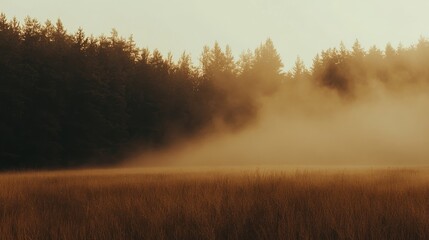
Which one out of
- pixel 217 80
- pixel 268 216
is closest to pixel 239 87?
pixel 217 80

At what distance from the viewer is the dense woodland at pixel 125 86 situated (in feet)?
110

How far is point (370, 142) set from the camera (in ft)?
157

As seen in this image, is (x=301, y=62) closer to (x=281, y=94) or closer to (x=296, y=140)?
(x=281, y=94)

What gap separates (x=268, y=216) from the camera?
4.79 meters

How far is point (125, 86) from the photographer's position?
44406 mm

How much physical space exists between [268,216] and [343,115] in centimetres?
5214

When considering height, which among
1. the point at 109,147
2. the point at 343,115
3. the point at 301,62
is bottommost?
the point at 109,147

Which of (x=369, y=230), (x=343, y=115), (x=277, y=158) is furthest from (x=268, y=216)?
(x=343, y=115)

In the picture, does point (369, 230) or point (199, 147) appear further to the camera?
point (199, 147)

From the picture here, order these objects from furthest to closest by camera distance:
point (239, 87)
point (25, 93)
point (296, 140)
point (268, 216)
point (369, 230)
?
point (239, 87), point (296, 140), point (25, 93), point (268, 216), point (369, 230)

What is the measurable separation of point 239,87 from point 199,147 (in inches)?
500

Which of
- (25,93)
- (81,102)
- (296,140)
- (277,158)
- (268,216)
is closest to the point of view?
(268,216)

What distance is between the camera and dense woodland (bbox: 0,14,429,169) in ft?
110

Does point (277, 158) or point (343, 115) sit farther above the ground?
point (343, 115)
